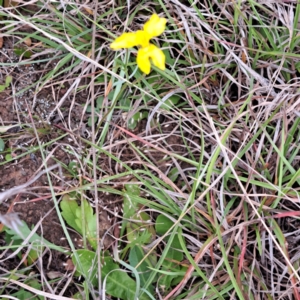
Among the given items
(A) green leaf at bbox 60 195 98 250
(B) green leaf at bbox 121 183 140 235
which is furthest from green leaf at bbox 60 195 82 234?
(B) green leaf at bbox 121 183 140 235

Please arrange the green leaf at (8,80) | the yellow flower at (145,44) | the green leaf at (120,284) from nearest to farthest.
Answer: the yellow flower at (145,44), the green leaf at (120,284), the green leaf at (8,80)

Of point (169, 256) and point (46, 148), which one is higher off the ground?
point (46, 148)

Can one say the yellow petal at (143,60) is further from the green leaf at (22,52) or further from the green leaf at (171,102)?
the green leaf at (22,52)

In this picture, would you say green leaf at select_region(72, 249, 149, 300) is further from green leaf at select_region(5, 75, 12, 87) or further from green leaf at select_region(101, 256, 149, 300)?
green leaf at select_region(5, 75, 12, 87)

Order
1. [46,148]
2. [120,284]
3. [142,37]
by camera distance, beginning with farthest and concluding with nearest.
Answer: [46,148]
[120,284]
[142,37]

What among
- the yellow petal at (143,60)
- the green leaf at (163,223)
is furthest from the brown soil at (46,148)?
the yellow petal at (143,60)

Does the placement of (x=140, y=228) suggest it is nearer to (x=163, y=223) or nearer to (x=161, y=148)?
(x=163, y=223)

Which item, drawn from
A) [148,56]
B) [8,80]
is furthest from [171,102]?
[8,80]

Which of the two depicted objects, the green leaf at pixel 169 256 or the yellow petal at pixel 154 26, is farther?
the green leaf at pixel 169 256

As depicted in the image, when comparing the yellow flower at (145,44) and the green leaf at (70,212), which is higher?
the yellow flower at (145,44)
